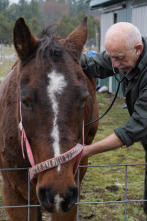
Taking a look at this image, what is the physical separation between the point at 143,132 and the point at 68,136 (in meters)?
0.84

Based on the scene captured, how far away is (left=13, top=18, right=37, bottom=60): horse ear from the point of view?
7.85 feet

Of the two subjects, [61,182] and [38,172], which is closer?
[61,182]

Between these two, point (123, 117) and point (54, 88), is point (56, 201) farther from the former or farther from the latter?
point (123, 117)

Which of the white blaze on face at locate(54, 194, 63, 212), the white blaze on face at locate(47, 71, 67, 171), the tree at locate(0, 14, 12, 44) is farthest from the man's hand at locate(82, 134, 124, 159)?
the tree at locate(0, 14, 12, 44)

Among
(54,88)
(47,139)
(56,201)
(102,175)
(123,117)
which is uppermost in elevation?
(54,88)

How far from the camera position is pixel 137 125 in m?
2.59

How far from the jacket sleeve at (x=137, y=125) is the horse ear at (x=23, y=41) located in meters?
1.00

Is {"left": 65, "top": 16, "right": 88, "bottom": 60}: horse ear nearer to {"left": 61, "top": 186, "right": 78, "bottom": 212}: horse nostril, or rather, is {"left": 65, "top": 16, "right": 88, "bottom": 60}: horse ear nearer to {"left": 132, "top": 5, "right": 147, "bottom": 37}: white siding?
{"left": 61, "top": 186, "right": 78, "bottom": 212}: horse nostril

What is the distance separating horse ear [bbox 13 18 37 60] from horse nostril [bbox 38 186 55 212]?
1.09 metres

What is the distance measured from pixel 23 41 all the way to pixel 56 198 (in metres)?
1.26

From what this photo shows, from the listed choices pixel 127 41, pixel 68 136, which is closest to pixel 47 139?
pixel 68 136

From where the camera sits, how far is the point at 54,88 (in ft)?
6.97

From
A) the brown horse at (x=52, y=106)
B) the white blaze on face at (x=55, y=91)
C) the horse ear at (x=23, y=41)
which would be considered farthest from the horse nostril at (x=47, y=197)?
the horse ear at (x=23, y=41)

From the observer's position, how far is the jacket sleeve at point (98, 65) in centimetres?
345
